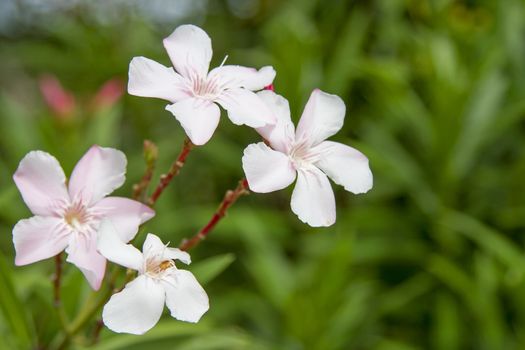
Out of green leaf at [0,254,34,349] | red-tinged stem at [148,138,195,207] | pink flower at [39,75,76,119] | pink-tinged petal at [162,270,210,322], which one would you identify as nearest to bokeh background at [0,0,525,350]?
pink flower at [39,75,76,119]

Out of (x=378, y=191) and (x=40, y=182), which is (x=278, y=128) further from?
(x=378, y=191)

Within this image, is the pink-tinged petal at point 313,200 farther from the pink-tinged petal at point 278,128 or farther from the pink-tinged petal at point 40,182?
the pink-tinged petal at point 40,182

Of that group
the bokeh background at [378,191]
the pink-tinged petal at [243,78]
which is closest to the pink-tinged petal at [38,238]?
the pink-tinged petal at [243,78]

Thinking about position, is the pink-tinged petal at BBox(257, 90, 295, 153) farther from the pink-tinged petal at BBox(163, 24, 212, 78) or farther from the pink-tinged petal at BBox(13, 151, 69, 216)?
the pink-tinged petal at BBox(13, 151, 69, 216)

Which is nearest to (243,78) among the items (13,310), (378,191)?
(13,310)

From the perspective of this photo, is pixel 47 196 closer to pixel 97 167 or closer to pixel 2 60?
pixel 97 167

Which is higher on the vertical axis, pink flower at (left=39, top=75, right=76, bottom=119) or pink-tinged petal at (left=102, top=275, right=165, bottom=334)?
pink-tinged petal at (left=102, top=275, right=165, bottom=334)
